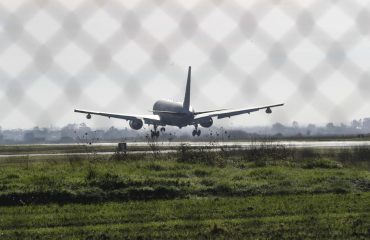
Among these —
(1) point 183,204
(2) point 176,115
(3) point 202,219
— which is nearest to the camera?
(3) point 202,219

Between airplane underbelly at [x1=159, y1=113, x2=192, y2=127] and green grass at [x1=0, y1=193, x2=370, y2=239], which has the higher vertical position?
airplane underbelly at [x1=159, y1=113, x2=192, y2=127]

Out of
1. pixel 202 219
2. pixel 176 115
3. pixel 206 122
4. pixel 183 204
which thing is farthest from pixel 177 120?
pixel 202 219

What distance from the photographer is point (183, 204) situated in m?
14.3

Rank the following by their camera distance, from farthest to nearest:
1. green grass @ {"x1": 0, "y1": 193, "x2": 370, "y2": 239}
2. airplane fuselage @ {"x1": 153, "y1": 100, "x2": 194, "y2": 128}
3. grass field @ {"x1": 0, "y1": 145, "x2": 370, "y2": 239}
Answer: airplane fuselage @ {"x1": 153, "y1": 100, "x2": 194, "y2": 128}, grass field @ {"x1": 0, "y1": 145, "x2": 370, "y2": 239}, green grass @ {"x1": 0, "y1": 193, "x2": 370, "y2": 239}

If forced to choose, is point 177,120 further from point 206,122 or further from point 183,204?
point 183,204

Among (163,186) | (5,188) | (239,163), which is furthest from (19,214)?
(239,163)

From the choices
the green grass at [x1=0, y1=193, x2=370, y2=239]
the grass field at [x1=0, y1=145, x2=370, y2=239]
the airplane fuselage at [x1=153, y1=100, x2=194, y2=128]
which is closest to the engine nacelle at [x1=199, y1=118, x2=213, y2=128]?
the airplane fuselage at [x1=153, y1=100, x2=194, y2=128]

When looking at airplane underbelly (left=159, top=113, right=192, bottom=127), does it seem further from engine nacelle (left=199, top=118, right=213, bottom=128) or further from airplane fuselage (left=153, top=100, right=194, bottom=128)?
engine nacelle (left=199, top=118, right=213, bottom=128)

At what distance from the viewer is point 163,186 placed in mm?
16391

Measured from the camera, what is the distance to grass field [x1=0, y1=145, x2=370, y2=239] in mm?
10242

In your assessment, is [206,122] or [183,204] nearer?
[183,204]

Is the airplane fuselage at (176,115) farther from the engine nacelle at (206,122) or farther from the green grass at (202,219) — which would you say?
the green grass at (202,219)

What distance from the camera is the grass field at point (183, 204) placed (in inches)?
403

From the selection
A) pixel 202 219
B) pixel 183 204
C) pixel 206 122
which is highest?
pixel 206 122
